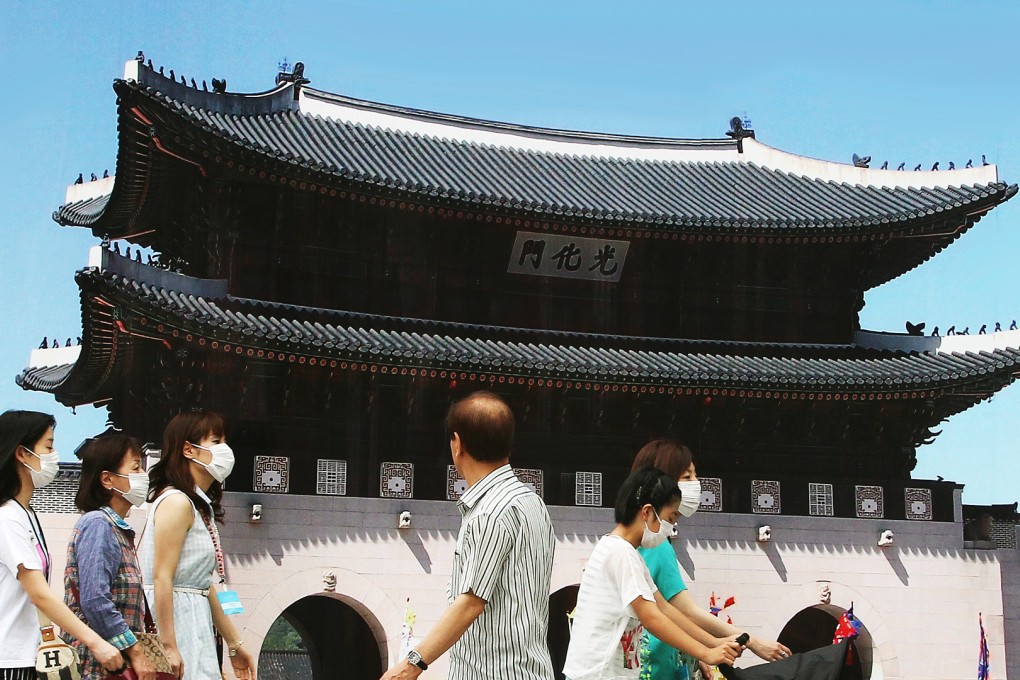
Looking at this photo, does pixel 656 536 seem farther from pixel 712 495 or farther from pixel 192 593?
pixel 712 495

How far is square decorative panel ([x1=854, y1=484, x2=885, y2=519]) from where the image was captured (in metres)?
20.2

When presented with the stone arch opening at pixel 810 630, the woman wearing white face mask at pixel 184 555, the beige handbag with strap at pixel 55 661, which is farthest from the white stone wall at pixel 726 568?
the beige handbag with strap at pixel 55 661

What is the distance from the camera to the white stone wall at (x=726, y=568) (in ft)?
57.3

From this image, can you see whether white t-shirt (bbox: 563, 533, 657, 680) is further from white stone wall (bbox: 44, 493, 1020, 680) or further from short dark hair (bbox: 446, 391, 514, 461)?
white stone wall (bbox: 44, 493, 1020, 680)

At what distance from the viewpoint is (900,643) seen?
19.7 metres

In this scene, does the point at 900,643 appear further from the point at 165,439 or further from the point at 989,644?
A: the point at 165,439

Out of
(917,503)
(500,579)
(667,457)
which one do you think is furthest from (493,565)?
(917,503)

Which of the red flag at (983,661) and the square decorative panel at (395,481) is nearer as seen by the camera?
the square decorative panel at (395,481)

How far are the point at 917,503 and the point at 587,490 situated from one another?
5.18 meters

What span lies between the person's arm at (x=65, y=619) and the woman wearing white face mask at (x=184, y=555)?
0.41 m

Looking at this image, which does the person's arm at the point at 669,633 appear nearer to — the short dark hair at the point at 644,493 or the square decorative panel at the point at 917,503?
the short dark hair at the point at 644,493

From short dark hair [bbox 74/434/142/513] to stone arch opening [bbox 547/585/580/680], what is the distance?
13.5 m

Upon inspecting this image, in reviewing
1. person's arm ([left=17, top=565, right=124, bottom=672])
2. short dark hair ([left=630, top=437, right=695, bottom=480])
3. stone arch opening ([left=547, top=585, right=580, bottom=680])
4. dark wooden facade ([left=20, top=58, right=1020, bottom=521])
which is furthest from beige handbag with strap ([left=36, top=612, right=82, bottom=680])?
stone arch opening ([left=547, top=585, right=580, bottom=680])

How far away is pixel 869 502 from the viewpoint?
2017cm
